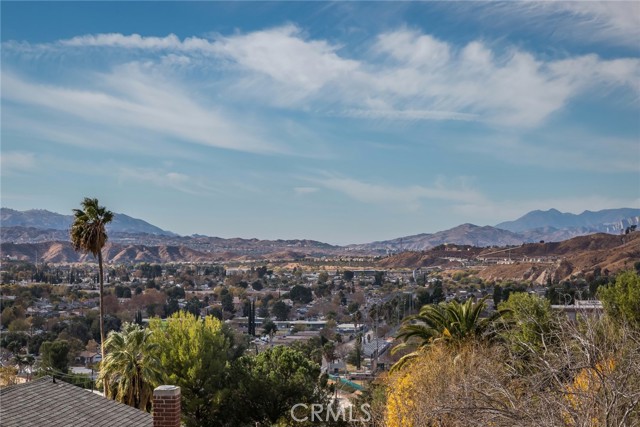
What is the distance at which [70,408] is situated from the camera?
39.5 feet

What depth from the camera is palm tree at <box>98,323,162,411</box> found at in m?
19.2

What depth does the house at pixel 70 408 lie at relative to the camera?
10.3m

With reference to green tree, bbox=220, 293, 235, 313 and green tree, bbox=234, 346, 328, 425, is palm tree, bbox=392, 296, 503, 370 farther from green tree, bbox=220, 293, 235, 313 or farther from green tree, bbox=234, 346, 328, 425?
green tree, bbox=220, 293, 235, 313

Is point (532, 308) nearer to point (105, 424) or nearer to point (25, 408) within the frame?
point (105, 424)

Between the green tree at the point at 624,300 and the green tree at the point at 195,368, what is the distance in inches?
539

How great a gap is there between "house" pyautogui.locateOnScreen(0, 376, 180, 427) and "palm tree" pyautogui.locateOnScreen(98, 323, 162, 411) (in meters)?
6.13

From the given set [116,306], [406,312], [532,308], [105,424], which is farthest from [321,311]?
[105,424]

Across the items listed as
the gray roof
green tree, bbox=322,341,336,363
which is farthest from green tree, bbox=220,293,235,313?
the gray roof

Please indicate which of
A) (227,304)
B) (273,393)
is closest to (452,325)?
(273,393)

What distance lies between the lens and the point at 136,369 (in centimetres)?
1944

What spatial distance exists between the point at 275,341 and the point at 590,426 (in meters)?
70.5

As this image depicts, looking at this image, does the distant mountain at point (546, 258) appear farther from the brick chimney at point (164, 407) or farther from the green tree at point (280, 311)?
the brick chimney at point (164, 407)

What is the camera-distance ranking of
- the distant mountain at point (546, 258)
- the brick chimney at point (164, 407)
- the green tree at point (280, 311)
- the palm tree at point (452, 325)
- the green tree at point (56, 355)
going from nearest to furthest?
the brick chimney at point (164, 407)
the palm tree at point (452, 325)
the green tree at point (56, 355)
the green tree at point (280, 311)
the distant mountain at point (546, 258)

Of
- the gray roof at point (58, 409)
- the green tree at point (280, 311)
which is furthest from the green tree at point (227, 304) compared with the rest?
the gray roof at point (58, 409)
